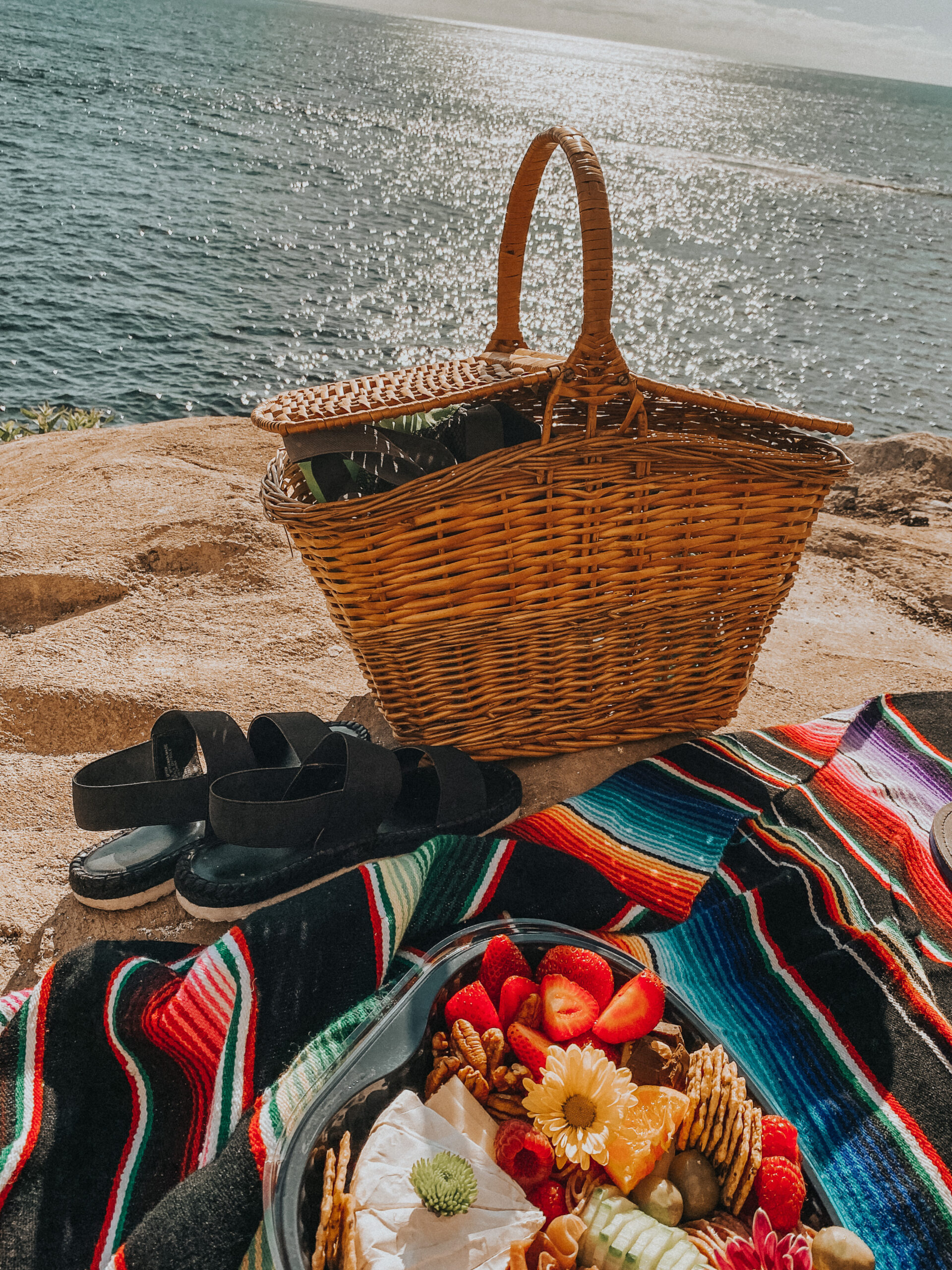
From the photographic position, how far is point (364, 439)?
5.16ft

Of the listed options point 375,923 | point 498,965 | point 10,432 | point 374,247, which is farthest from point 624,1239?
point 374,247

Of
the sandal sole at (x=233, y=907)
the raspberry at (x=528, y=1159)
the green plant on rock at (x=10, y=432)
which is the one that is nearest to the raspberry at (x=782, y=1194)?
the raspberry at (x=528, y=1159)

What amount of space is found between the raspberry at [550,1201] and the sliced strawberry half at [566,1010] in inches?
6.4

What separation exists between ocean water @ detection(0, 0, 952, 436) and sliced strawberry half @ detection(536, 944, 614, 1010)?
5632mm

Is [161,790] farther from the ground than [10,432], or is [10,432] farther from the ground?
[161,790]

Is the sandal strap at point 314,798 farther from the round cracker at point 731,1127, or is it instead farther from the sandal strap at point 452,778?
the round cracker at point 731,1127

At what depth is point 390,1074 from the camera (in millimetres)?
867

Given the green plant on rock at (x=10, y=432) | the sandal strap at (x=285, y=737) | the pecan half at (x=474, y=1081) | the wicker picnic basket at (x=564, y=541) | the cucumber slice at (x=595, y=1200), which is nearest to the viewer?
the cucumber slice at (x=595, y=1200)

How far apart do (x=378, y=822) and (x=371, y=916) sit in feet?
1.14

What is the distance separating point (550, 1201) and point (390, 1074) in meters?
0.21

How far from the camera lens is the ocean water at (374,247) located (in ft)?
38.2

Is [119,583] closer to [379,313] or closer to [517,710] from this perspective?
[517,710]

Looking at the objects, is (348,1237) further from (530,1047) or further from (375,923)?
(375,923)

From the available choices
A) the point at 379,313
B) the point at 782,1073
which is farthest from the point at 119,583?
the point at 379,313
